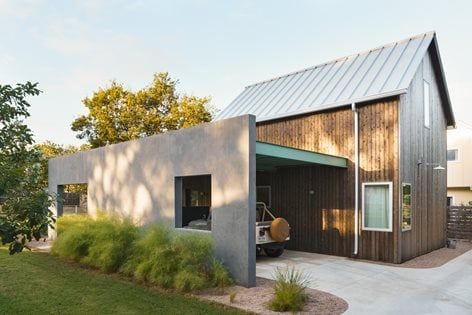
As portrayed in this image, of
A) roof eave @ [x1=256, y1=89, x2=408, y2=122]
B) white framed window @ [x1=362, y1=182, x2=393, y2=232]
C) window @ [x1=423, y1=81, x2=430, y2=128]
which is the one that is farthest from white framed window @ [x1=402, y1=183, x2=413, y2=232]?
window @ [x1=423, y1=81, x2=430, y2=128]

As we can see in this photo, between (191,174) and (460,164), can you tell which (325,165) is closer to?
(191,174)

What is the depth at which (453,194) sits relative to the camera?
22906 mm

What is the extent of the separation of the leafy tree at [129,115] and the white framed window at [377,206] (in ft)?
64.0

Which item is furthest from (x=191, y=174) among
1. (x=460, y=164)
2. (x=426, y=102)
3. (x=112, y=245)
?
(x=460, y=164)

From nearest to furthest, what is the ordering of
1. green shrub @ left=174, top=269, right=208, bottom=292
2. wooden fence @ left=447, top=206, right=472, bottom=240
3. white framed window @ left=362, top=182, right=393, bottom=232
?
1. green shrub @ left=174, top=269, right=208, bottom=292
2. white framed window @ left=362, top=182, right=393, bottom=232
3. wooden fence @ left=447, top=206, right=472, bottom=240

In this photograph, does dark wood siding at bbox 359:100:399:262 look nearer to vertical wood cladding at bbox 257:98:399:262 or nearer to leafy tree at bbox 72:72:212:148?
vertical wood cladding at bbox 257:98:399:262

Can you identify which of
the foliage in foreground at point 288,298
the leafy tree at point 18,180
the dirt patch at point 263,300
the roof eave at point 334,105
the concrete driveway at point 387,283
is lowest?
the concrete driveway at point 387,283

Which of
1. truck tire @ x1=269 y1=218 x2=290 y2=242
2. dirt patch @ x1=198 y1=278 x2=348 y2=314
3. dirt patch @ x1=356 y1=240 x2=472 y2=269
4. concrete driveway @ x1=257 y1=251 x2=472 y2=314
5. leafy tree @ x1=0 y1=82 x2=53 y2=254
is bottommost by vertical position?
dirt patch @ x1=356 y1=240 x2=472 y2=269

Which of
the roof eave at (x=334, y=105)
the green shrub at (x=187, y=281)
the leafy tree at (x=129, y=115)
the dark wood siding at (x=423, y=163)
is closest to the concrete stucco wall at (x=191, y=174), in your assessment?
the green shrub at (x=187, y=281)

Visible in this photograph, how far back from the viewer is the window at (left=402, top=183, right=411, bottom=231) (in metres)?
10.4

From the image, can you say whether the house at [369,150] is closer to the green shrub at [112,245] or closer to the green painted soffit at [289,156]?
the green painted soffit at [289,156]

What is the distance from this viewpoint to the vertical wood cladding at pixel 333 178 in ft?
33.4

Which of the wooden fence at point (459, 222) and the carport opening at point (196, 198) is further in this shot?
the wooden fence at point (459, 222)

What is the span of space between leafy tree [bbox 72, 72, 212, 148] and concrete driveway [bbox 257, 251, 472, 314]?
20.2 meters
